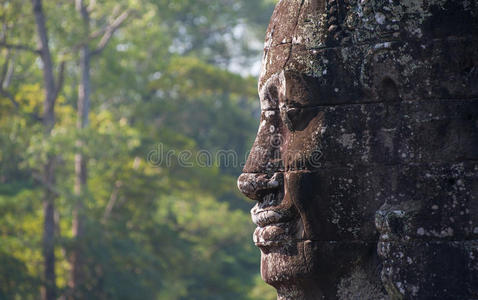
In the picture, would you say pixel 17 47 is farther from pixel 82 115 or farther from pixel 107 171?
pixel 107 171

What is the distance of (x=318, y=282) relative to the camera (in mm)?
3344

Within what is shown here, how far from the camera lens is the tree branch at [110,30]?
15.1 m

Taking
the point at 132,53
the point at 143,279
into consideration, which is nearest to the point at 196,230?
the point at 143,279

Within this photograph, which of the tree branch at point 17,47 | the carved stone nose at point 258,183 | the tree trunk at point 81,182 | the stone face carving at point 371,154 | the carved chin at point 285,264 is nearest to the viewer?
the stone face carving at point 371,154

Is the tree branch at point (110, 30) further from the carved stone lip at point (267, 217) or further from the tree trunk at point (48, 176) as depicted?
the carved stone lip at point (267, 217)

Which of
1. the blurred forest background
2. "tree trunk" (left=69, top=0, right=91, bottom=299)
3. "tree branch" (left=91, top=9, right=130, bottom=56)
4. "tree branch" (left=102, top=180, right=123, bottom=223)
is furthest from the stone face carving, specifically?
"tree branch" (left=102, top=180, right=123, bottom=223)

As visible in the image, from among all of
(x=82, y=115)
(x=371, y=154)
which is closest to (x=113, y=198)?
(x=82, y=115)

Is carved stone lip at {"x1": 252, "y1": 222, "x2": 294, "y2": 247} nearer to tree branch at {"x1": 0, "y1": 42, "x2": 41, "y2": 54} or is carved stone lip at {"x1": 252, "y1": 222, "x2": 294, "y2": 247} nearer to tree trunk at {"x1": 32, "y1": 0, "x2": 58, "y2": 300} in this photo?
tree trunk at {"x1": 32, "y1": 0, "x2": 58, "y2": 300}

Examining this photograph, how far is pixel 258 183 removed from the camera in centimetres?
350

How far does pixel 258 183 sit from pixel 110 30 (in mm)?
12616

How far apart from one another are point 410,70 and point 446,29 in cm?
23

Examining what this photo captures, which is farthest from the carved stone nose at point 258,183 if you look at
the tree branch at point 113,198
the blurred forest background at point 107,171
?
the tree branch at point 113,198

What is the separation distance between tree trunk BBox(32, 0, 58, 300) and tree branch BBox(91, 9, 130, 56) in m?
1.53

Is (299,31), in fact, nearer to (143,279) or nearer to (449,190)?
(449,190)
